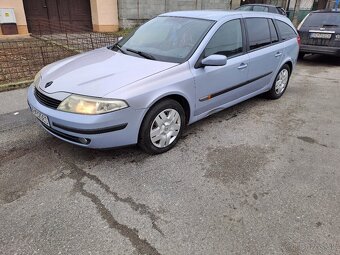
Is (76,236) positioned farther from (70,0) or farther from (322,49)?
(70,0)

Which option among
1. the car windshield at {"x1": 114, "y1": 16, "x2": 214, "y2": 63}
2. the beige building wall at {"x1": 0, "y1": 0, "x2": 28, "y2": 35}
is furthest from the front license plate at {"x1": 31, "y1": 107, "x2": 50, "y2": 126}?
the beige building wall at {"x1": 0, "y1": 0, "x2": 28, "y2": 35}

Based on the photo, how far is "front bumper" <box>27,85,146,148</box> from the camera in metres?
2.76

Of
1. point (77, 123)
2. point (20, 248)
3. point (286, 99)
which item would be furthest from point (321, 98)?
point (20, 248)

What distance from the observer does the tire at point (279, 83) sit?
5164 mm

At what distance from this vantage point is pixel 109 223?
92.0 inches

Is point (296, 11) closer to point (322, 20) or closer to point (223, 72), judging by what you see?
point (322, 20)

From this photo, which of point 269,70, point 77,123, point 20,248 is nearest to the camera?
point 20,248

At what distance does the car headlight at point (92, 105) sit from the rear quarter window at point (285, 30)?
3.48m

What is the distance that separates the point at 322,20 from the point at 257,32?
5406 mm

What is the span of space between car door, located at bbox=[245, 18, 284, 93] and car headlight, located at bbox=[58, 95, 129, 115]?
226cm

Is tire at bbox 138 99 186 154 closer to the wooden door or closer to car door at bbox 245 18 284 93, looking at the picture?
car door at bbox 245 18 284 93

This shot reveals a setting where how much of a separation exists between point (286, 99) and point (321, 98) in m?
0.72

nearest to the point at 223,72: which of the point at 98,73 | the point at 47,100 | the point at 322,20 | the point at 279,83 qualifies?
the point at 98,73

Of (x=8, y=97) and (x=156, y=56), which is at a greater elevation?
(x=156, y=56)
